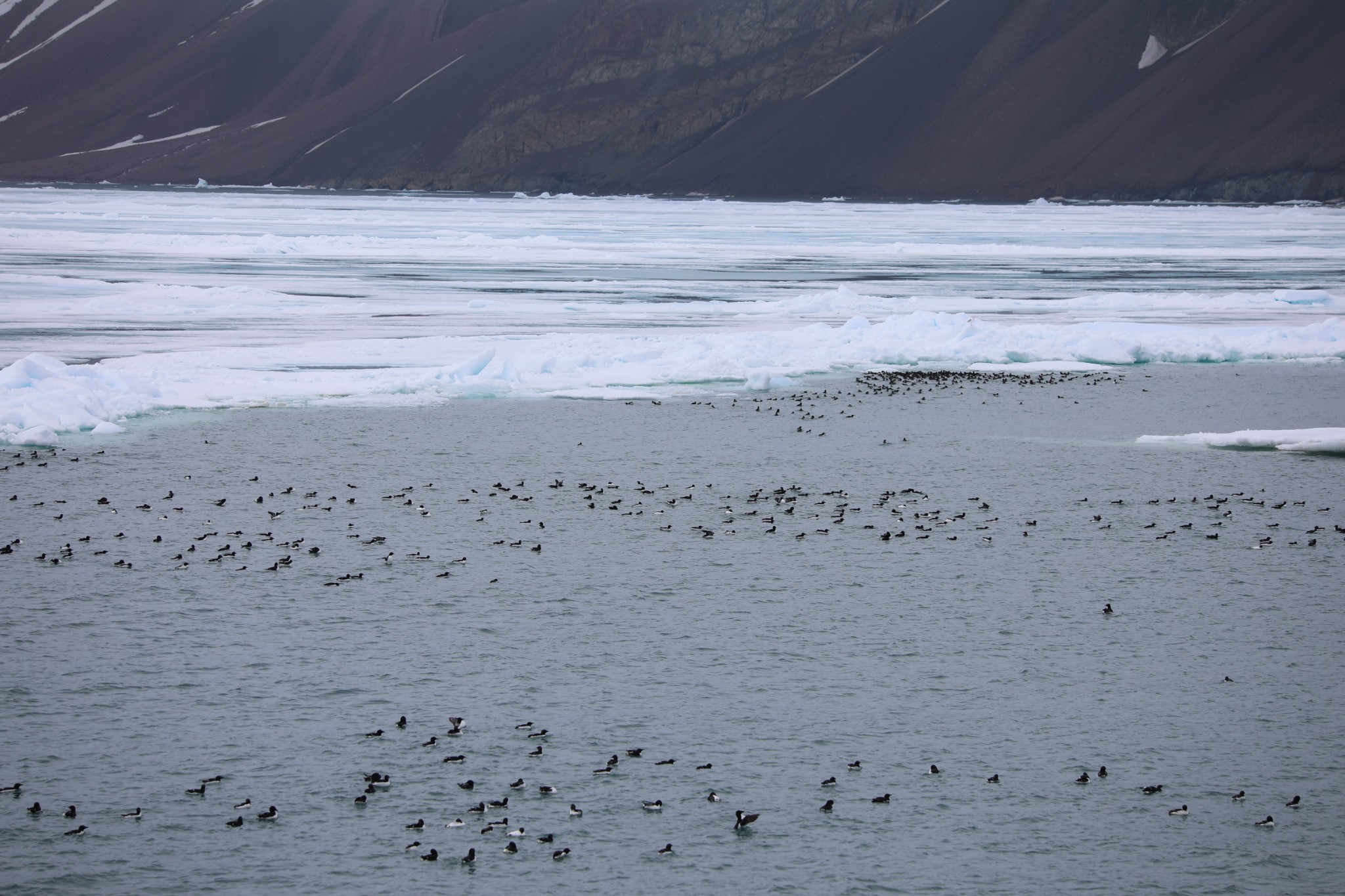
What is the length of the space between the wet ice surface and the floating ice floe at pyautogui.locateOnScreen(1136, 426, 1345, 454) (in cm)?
32

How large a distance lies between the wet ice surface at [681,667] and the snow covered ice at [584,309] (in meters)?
4.78

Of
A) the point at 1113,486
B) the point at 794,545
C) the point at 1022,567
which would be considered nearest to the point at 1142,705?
the point at 1022,567

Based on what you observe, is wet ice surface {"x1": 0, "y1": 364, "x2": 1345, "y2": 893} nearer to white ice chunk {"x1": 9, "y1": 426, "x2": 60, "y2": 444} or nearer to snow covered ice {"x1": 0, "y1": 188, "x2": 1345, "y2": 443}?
white ice chunk {"x1": 9, "y1": 426, "x2": 60, "y2": 444}

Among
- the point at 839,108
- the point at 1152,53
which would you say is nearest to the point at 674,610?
the point at 1152,53

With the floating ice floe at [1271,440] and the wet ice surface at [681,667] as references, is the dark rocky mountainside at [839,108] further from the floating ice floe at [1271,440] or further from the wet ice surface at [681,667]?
the wet ice surface at [681,667]

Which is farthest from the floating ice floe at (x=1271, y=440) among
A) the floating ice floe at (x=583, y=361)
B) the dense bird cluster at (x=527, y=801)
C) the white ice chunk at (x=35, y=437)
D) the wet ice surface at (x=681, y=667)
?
the white ice chunk at (x=35, y=437)

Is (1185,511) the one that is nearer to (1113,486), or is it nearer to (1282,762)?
(1113,486)

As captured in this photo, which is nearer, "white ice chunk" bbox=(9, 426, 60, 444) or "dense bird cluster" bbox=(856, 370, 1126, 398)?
"white ice chunk" bbox=(9, 426, 60, 444)

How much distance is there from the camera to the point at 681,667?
9852 millimetres

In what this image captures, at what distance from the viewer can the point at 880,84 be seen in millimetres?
147750

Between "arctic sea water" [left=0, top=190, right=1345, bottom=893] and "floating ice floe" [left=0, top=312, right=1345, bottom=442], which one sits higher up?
"floating ice floe" [left=0, top=312, right=1345, bottom=442]

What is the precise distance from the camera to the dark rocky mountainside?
395 ft

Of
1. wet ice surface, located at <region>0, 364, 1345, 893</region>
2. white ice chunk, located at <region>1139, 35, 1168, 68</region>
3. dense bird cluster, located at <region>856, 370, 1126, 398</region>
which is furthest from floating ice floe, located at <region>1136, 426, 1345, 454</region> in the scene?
white ice chunk, located at <region>1139, 35, 1168, 68</region>

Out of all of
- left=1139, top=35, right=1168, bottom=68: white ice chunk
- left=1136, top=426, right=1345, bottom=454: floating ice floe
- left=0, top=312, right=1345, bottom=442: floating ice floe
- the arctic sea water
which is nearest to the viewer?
the arctic sea water
